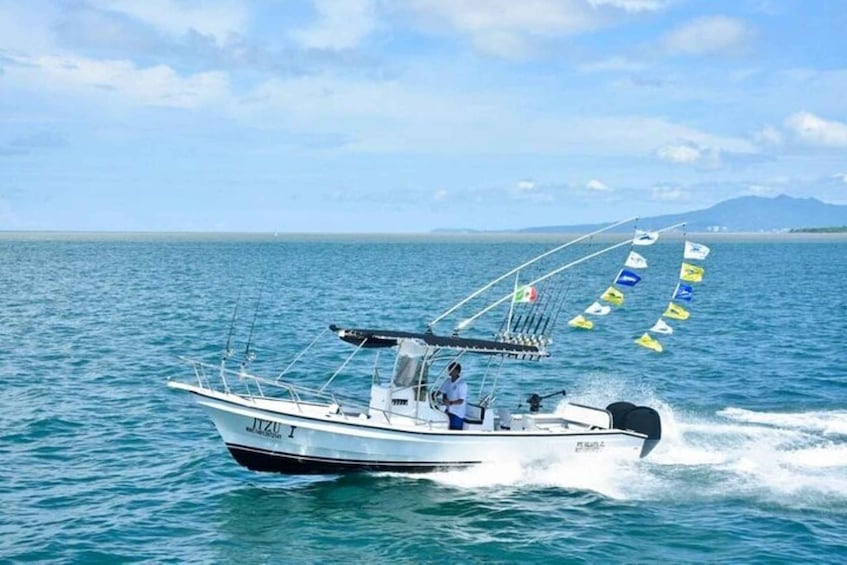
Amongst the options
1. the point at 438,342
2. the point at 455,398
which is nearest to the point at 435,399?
the point at 455,398

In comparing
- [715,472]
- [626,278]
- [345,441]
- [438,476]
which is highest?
[626,278]

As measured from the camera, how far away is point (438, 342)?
70.1 ft

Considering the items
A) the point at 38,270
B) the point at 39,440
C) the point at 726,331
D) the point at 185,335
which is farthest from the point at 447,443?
the point at 38,270

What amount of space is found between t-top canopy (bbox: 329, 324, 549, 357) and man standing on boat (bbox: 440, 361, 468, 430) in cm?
58

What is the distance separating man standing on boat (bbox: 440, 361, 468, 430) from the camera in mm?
21953

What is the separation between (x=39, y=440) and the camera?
2442 centimetres

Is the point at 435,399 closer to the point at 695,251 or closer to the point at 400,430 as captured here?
the point at 400,430

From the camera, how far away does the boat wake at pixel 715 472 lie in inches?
809

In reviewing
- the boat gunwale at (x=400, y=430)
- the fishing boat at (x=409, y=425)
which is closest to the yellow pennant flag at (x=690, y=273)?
the fishing boat at (x=409, y=425)

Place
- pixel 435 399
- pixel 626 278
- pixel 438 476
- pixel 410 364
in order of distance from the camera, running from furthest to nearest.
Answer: pixel 626 278 → pixel 435 399 → pixel 410 364 → pixel 438 476

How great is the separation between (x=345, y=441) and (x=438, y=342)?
3.11 metres

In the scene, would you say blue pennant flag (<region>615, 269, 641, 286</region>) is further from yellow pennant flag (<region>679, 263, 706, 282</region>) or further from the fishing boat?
the fishing boat

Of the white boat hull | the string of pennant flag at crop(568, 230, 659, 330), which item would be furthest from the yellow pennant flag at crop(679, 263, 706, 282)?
the white boat hull

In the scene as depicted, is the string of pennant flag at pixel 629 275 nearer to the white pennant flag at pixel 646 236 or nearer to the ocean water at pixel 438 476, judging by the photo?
the white pennant flag at pixel 646 236
